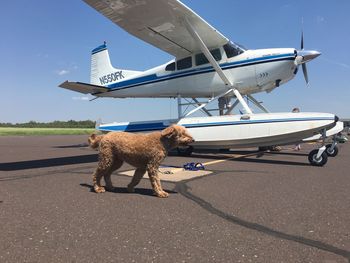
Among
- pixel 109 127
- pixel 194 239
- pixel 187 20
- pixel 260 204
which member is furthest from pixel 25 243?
pixel 109 127

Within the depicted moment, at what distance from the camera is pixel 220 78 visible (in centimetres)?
1283

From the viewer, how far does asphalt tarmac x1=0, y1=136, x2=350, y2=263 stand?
2.83 meters

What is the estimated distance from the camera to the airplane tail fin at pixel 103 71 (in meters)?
16.8

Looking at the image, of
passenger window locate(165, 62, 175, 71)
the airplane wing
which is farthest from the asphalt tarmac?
passenger window locate(165, 62, 175, 71)

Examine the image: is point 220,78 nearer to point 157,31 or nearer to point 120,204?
point 157,31

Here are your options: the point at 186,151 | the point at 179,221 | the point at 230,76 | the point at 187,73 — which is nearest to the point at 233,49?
the point at 230,76

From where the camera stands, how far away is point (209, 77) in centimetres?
1309

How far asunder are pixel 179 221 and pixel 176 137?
173cm

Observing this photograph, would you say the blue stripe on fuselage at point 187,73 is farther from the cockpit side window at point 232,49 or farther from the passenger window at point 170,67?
the cockpit side window at point 232,49

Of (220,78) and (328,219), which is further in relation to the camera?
(220,78)

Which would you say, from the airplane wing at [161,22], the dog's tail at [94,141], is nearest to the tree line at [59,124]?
the airplane wing at [161,22]

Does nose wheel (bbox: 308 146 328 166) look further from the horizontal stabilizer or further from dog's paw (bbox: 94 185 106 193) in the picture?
the horizontal stabilizer

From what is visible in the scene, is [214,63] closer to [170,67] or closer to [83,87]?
[170,67]

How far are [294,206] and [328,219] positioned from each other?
640mm
